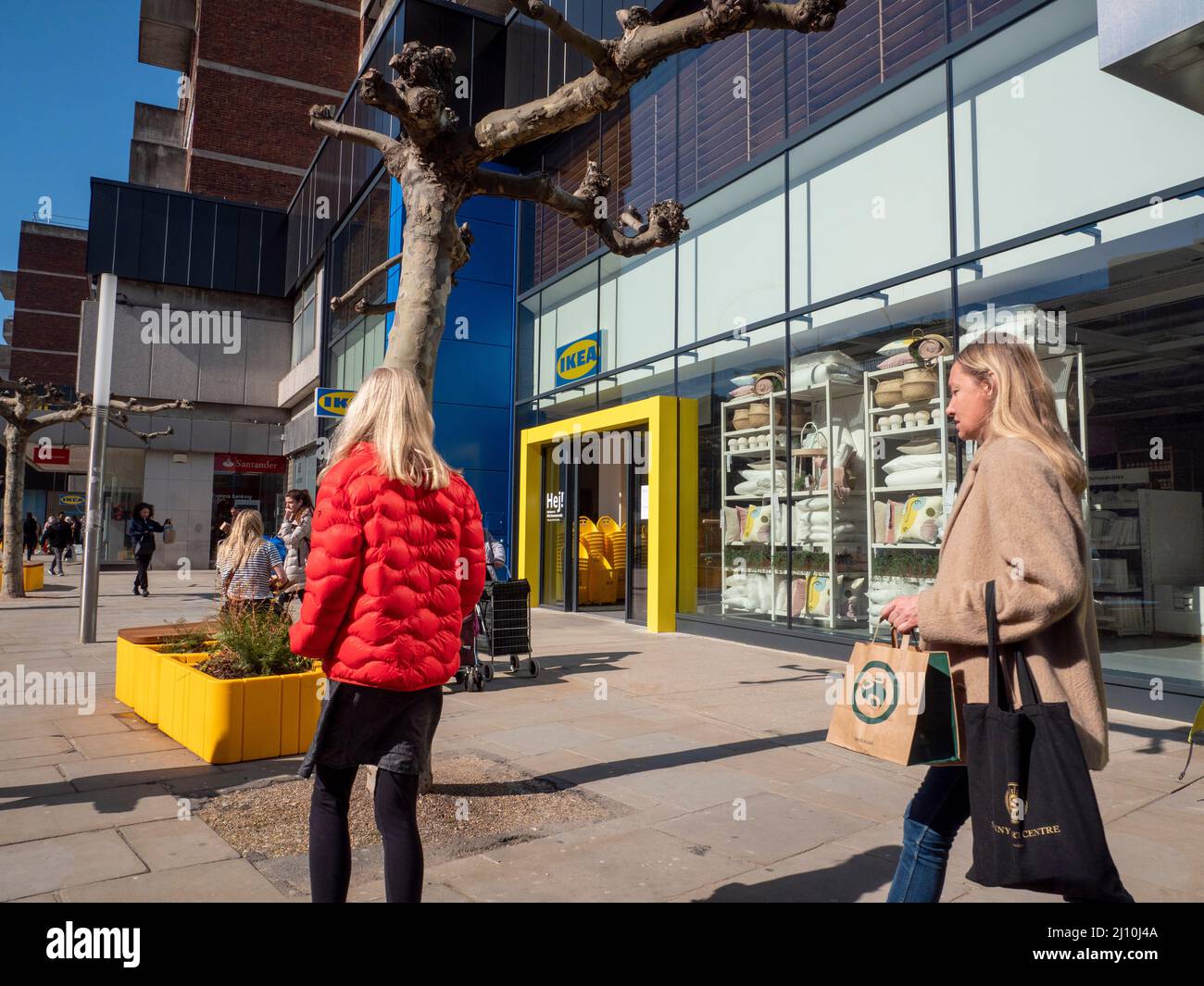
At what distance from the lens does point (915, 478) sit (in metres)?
9.42

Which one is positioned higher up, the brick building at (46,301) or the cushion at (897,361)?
the brick building at (46,301)

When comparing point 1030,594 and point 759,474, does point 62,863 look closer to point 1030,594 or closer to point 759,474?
point 1030,594

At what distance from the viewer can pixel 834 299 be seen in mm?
10297

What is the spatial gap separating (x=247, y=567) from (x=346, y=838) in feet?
19.7

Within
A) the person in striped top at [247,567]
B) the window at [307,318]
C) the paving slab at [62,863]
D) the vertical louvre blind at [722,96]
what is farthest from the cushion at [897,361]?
the window at [307,318]

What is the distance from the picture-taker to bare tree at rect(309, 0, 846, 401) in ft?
14.2

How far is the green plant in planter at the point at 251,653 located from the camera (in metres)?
5.77

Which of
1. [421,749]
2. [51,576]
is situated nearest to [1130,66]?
[421,749]

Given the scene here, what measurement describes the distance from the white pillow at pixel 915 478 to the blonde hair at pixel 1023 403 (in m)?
7.10

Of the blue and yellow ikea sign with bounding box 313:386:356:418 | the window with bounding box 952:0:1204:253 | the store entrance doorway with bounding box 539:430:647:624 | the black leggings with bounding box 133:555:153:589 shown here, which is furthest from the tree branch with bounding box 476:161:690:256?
the black leggings with bounding box 133:555:153:589

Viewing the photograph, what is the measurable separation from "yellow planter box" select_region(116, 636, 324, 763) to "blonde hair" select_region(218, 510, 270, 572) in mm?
1950

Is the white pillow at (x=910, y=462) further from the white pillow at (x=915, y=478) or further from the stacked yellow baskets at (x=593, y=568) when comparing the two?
the stacked yellow baskets at (x=593, y=568)

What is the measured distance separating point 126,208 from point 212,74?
10.9 metres
